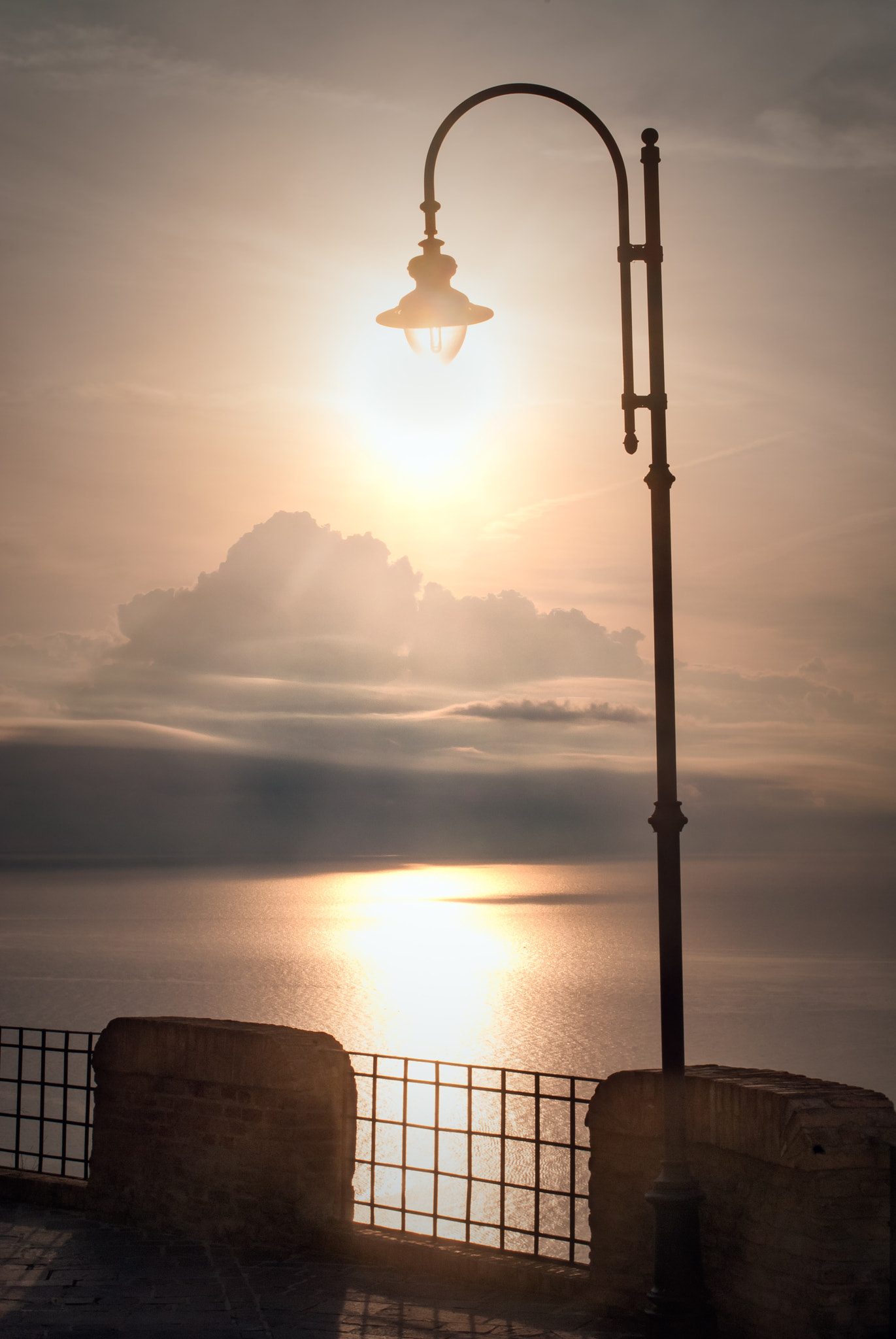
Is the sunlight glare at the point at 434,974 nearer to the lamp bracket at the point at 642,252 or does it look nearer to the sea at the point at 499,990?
the sea at the point at 499,990

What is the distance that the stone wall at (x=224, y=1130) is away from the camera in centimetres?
720

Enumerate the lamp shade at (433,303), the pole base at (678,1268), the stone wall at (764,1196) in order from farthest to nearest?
the lamp shade at (433,303) < the pole base at (678,1268) < the stone wall at (764,1196)

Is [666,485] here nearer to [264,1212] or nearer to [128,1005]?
[264,1212]

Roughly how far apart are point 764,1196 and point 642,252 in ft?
14.9

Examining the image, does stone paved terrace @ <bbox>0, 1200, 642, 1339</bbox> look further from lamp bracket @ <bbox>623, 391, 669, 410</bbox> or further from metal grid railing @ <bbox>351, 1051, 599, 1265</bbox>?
metal grid railing @ <bbox>351, 1051, 599, 1265</bbox>

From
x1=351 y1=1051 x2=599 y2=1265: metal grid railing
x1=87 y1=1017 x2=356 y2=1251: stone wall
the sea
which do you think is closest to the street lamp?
x1=87 y1=1017 x2=356 y2=1251: stone wall

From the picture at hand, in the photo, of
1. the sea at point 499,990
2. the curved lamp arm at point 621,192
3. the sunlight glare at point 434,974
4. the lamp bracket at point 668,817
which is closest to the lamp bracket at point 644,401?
the curved lamp arm at point 621,192

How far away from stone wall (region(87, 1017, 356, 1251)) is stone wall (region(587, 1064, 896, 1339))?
1776 mm

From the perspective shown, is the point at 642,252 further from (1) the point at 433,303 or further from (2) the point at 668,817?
(2) the point at 668,817

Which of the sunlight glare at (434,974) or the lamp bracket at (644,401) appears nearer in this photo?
the lamp bracket at (644,401)

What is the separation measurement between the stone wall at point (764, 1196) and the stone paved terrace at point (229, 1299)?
0.52m

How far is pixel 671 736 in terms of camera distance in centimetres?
571

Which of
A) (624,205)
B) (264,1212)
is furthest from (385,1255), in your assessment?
(624,205)

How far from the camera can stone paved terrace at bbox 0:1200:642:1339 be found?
5.82 m
